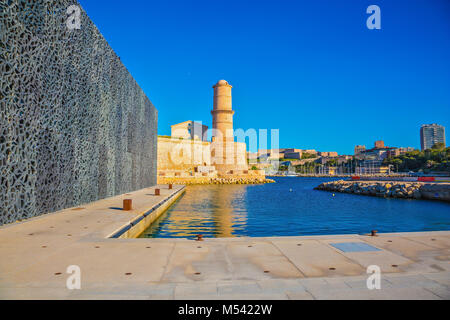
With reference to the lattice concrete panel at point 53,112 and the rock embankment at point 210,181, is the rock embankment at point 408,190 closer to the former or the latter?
the rock embankment at point 210,181

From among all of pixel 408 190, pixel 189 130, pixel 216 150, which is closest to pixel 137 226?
pixel 408 190

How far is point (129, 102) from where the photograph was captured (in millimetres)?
21828

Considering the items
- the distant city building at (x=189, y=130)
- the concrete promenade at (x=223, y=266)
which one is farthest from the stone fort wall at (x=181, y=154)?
the concrete promenade at (x=223, y=266)

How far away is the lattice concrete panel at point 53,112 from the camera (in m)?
8.37

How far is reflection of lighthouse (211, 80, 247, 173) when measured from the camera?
58.4 metres

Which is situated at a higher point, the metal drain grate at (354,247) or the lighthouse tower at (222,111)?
the lighthouse tower at (222,111)

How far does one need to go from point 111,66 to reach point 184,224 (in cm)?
1167

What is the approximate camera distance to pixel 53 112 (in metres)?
10.8

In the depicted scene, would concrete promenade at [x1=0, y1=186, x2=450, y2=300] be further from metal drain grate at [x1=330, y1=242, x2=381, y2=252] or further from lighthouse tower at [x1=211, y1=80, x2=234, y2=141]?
lighthouse tower at [x1=211, y1=80, x2=234, y2=141]

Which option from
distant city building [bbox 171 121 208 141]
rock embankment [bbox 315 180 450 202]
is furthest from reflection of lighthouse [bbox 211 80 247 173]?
rock embankment [bbox 315 180 450 202]

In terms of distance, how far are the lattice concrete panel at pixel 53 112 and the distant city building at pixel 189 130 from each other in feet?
152

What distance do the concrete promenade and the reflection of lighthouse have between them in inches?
1994
